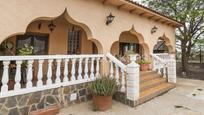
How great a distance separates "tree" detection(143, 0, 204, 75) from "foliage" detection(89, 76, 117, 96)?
10.8 meters

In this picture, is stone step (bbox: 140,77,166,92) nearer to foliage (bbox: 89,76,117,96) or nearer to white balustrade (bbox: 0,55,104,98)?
foliage (bbox: 89,76,117,96)

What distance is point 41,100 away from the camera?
455cm

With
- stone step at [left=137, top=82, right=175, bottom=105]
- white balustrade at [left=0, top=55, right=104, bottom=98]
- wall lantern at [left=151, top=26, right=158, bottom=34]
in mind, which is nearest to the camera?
white balustrade at [left=0, top=55, right=104, bottom=98]

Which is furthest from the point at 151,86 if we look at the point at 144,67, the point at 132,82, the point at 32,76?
the point at 32,76

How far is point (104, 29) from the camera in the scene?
6367 millimetres

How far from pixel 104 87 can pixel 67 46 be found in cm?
381

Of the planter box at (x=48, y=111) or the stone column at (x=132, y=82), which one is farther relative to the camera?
the stone column at (x=132, y=82)

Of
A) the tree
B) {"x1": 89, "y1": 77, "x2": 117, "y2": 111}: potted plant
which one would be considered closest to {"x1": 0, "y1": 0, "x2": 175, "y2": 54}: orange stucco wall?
{"x1": 89, "y1": 77, "x2": 117, "y2": 111}: potted plant

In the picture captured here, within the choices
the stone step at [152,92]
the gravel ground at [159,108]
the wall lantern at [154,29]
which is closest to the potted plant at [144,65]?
the stone step at [152,92]

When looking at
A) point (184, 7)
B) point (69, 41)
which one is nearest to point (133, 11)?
point (69, 41)

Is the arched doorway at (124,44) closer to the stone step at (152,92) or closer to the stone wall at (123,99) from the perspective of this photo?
the stone step at (152,92)

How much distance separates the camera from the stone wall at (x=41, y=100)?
3937mm

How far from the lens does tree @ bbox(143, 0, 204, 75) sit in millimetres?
13219

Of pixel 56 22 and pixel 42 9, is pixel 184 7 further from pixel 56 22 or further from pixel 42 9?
pixel 42 9
